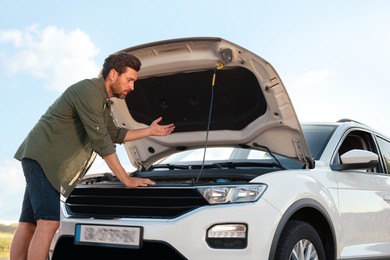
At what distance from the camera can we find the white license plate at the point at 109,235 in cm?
410

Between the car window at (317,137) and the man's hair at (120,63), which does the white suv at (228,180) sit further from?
the man's hair at (120,63)

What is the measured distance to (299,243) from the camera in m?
4.36

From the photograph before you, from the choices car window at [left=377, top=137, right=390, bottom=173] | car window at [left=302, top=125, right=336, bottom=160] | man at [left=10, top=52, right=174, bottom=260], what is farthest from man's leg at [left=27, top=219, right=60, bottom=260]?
car window at [left=377, top=137, right=390, bottom=173]

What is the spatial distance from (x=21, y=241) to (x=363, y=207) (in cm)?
296

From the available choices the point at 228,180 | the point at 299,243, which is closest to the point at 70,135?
the point at 228,180

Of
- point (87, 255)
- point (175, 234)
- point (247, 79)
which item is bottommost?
point (87, 255)

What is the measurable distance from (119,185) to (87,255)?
590mm

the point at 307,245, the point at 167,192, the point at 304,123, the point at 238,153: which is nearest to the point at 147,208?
the point at 167,192

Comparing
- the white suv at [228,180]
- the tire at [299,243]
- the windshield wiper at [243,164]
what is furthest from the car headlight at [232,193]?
the windshield wiper at [243,164]

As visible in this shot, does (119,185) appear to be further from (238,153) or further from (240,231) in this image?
(238,153)

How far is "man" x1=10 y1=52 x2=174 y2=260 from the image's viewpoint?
423cm

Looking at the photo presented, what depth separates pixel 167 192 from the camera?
168 inches

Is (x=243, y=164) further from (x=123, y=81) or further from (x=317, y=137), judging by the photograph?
(x=123, y=81)

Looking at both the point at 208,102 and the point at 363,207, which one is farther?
the point at 208,102
